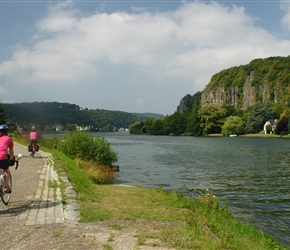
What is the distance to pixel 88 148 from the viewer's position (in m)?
23.3

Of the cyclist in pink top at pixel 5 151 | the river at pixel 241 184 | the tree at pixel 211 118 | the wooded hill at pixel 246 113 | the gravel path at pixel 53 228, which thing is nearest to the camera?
the gravel path at pixel 53 228

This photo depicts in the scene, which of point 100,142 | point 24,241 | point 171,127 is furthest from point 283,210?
point 171,127

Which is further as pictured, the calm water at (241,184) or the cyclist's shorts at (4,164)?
the calm water at (241,184)

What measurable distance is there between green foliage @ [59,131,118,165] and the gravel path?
41.9ft

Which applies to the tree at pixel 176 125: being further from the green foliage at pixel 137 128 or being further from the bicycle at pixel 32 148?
the bicycle at pixel 32 148

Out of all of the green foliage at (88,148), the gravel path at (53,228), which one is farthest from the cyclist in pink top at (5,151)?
the green foliage at (88,148)

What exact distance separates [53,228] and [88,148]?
1649 centimetres

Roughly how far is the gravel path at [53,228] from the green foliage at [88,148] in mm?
12780

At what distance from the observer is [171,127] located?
144m

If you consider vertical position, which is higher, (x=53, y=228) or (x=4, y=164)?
(x=4, y=164)

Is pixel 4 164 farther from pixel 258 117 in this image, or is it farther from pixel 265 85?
pixel 265 85

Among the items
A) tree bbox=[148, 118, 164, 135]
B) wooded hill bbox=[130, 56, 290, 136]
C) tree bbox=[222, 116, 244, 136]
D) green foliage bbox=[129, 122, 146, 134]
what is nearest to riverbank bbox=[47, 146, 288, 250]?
wooded hill bbox=[130, 56, 290, 136]

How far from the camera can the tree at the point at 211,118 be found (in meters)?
123

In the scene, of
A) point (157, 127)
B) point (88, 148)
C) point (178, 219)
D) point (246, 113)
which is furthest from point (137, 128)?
point (178, 219)
